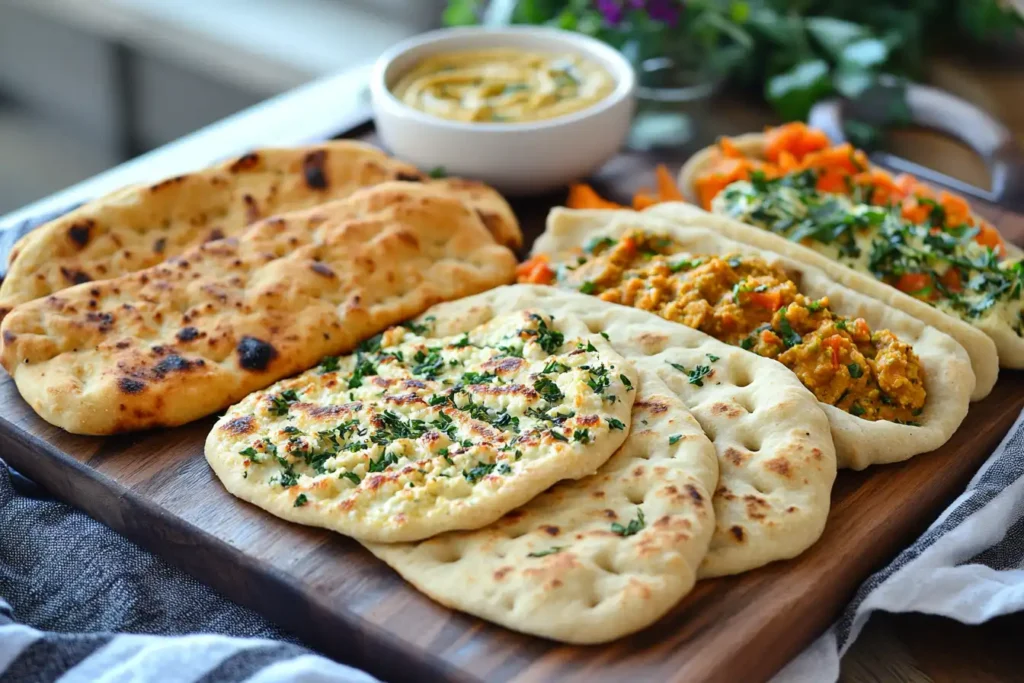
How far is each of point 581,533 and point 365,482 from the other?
22.9 inches

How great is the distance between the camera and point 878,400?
133 inches

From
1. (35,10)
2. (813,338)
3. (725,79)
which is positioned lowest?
(35,10)

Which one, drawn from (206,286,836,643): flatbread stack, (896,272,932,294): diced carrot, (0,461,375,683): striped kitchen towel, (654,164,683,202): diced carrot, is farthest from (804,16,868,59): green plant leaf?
(0,461,375,683): striped kitchen towel

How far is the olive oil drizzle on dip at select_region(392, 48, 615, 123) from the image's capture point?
15.5 ft

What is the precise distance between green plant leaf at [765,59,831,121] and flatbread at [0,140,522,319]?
178cm

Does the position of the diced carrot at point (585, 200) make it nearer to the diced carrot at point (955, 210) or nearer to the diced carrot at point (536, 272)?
the diced carrot at point (536, 272)

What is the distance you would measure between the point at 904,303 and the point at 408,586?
6.17 ft

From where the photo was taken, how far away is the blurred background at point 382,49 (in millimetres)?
5520

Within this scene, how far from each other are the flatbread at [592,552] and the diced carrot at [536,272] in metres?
1.06

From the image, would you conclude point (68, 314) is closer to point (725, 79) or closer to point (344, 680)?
point (344, 680)

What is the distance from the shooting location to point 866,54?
552cm

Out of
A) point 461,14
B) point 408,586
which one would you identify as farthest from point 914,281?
point 461,14

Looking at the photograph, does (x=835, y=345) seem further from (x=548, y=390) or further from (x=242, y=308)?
(x=242, y=308)

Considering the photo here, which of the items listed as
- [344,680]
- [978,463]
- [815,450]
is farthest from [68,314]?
[978,463]
